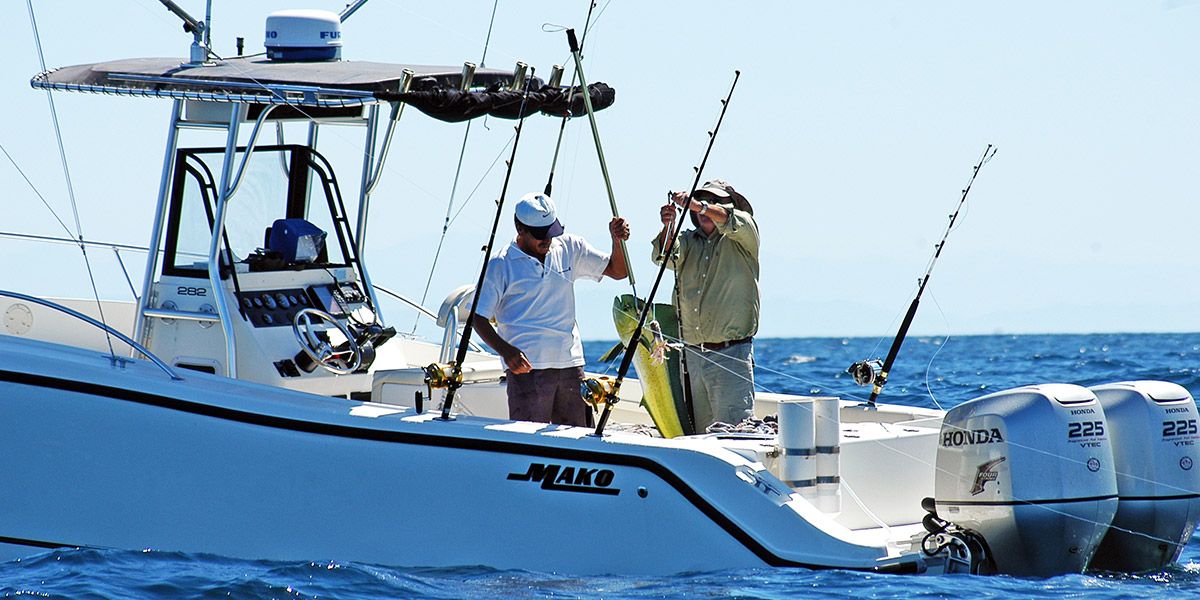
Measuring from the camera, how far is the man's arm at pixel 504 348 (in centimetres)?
595

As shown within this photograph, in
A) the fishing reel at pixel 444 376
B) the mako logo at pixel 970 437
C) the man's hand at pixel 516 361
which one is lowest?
the mako logo at pixel 970 437

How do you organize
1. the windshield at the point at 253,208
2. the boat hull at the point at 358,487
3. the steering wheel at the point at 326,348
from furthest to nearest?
the windshield at the point at 253,208
the steering wheel at the point at 326,348
the boat hull at the point at 358,487

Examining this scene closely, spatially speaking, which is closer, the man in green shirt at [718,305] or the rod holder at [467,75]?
the rod holder at [467,75]

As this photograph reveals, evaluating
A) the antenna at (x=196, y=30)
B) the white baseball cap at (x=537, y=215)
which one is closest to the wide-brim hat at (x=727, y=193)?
the white baseball cap at (x=537, y=215)

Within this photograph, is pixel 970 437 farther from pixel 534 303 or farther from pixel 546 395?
pixel 534 303

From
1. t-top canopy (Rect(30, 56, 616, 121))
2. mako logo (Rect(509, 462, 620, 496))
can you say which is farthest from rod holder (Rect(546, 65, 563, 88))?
mako logo (Rect(509, 462, 620, 496))

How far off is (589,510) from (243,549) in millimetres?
1319

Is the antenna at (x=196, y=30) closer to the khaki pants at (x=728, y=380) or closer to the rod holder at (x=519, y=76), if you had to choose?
the rod holder at (x=519, y=76)

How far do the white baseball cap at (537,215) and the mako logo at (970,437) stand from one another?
69.6 inches

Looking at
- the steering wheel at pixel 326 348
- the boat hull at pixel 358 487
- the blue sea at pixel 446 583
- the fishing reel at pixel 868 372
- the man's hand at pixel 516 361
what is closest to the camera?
the blue sea at pixel 446 583

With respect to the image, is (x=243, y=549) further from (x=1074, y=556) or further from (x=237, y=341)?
(x=1074, y=556)

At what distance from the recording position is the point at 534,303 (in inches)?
243

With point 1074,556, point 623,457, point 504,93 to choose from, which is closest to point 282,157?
point 504,93

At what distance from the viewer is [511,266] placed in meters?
6.15
